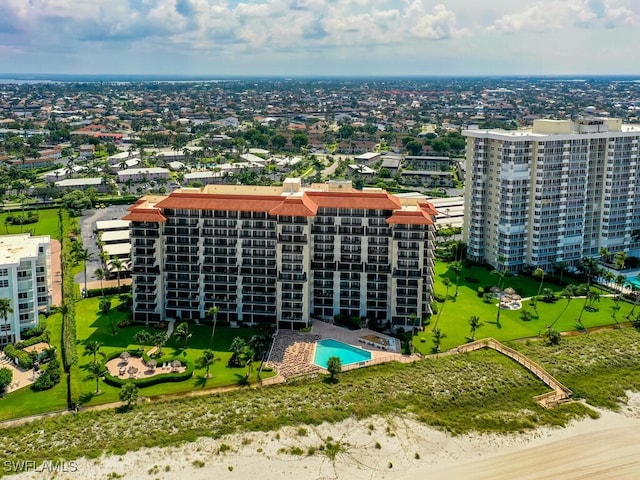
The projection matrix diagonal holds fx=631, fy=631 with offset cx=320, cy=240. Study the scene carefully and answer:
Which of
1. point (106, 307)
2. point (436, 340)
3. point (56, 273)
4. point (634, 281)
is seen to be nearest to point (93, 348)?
point (106, 307)

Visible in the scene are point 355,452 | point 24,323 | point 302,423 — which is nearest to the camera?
point 355,452

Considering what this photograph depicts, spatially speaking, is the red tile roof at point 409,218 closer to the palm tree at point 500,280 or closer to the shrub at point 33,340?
the palm tree at point 500,280

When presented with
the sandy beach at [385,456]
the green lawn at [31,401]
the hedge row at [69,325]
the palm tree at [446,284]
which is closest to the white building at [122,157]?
the hedge row at [69,325]

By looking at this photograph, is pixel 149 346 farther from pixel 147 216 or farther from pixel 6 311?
pixel 147 216

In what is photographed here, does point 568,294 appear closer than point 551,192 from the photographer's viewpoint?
Yes

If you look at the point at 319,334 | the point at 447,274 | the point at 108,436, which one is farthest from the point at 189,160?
the point at 108,436

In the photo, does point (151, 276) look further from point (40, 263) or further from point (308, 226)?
point (308, 226)
